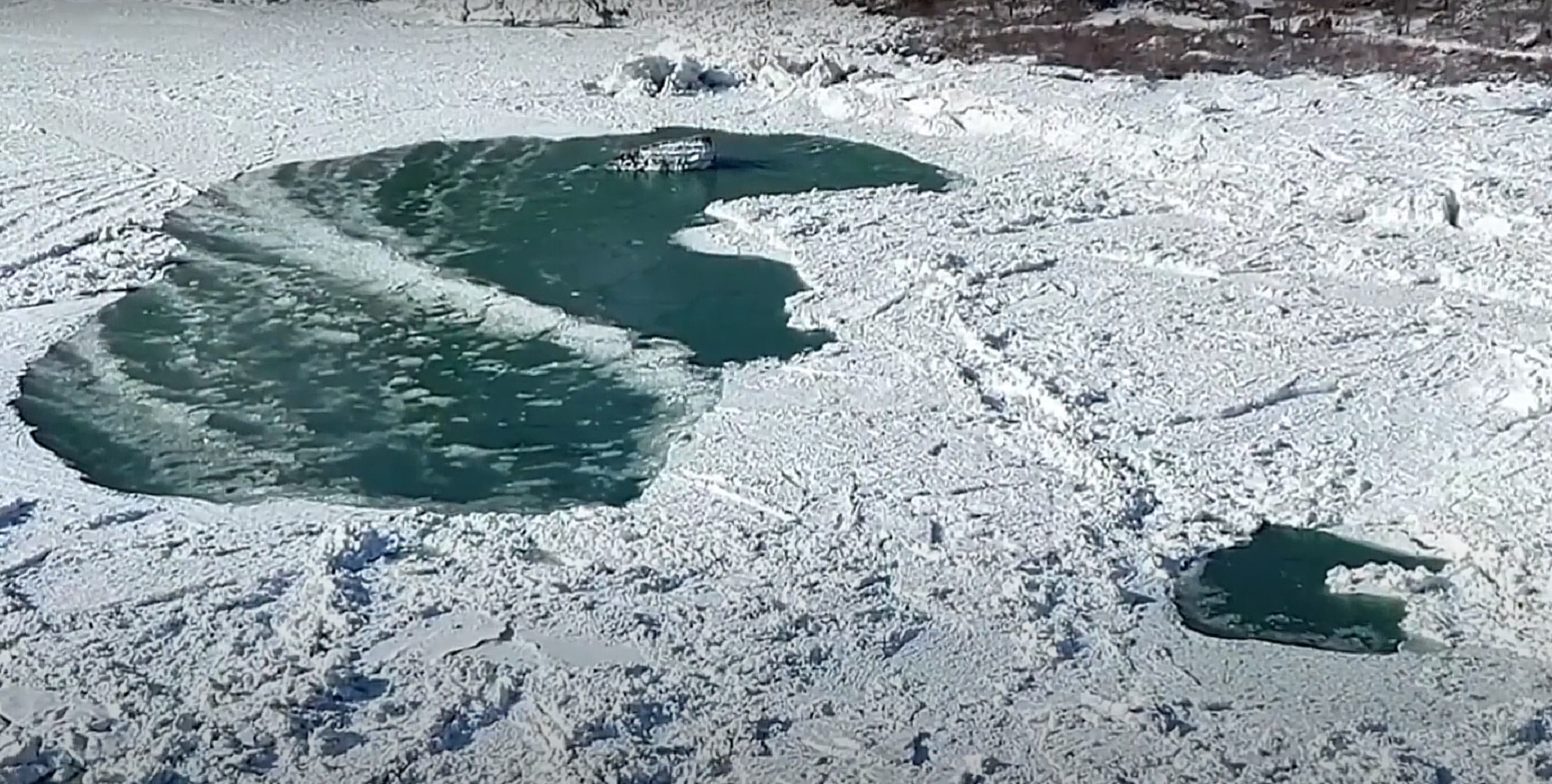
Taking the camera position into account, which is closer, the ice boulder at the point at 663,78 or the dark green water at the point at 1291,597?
the dark green water at the point at 1291,597

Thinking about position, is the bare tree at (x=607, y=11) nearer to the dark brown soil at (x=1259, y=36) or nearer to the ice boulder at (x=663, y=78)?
the dark brown soil at (x=1259, y=36)

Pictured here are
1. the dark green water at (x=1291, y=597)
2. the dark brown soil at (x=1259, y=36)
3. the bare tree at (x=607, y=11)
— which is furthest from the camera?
the bare tree at (x=607, y=11)

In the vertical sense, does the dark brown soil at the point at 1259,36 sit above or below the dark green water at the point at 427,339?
above

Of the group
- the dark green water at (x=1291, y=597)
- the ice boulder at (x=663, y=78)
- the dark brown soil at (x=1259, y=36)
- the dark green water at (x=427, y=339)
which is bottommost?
the dark green water at (x=1291, y=597)

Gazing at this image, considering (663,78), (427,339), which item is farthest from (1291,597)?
(663,78)

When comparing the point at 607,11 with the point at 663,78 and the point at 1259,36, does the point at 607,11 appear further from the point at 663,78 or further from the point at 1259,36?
the point at 1259,36

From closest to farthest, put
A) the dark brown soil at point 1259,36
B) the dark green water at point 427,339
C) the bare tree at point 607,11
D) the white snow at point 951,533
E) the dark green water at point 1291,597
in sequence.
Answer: the white snow at point 951,533
the dark green water at point 1291,597
the dark green water at point 427,339
the dark brown soil at point 1259,36
the bare tree at point 607,11

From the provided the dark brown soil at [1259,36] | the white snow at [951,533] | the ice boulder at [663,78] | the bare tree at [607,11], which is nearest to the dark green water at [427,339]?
the white snow at [951,533]
